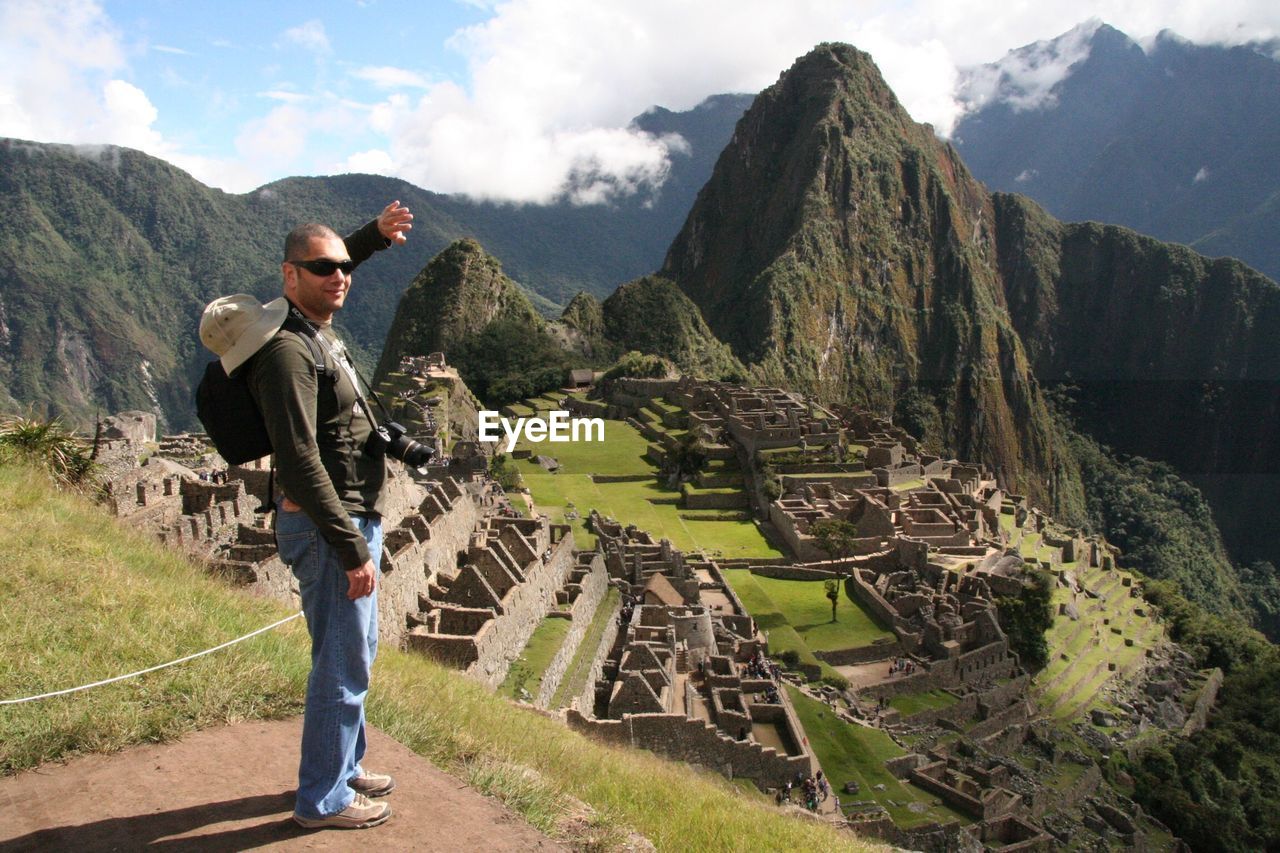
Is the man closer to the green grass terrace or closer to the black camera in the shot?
the black camera

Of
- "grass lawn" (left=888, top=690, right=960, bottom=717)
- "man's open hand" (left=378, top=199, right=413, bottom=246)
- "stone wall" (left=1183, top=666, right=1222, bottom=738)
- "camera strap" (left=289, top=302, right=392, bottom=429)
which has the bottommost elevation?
"stone wall" (left=1183, top=666, right=1222, bottom=738)

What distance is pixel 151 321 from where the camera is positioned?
67375 mm

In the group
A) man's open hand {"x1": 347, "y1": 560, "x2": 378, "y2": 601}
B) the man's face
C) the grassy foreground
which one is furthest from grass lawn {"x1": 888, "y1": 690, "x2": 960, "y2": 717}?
the man's face

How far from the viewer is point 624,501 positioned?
1704 inches

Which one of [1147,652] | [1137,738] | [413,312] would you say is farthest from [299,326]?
[413,312]

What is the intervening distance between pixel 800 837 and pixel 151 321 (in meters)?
70.8

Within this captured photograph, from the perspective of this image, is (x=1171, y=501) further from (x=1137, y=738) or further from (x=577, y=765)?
(x=577, y=765)

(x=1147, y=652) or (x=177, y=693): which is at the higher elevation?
(x=177, y=693)

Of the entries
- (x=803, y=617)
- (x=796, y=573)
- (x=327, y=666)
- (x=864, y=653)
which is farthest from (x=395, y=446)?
(x=796, y=573)

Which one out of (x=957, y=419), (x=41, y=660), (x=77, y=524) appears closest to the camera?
(x=41, y=660)

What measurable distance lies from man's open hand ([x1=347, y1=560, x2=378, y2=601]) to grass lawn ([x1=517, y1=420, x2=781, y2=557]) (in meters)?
24.6

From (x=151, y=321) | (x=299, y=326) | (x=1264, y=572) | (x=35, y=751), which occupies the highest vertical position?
(x=151, y=321)

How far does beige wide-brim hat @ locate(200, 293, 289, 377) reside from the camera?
163 inches

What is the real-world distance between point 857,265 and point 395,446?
165282mm
